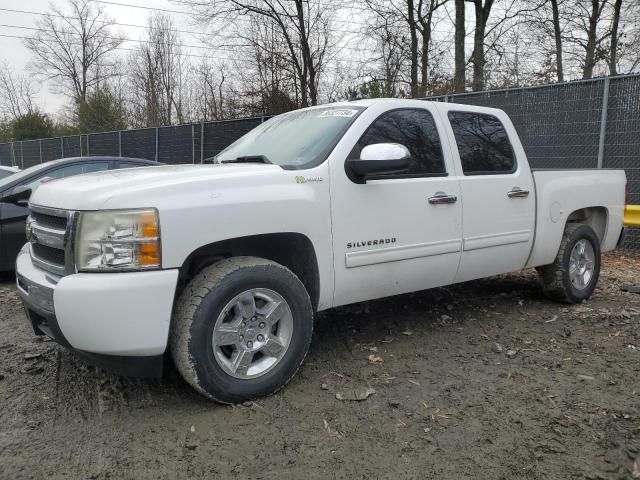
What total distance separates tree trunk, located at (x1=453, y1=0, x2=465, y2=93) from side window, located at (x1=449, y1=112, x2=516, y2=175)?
14920mm

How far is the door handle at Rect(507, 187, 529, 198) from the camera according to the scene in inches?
179

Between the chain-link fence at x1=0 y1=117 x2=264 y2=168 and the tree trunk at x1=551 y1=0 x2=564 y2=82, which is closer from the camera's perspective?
the chain-link fence at x1=0 y1=117 x2=264 y2=168

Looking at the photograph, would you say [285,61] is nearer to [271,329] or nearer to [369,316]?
[369,316]

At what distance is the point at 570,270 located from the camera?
207 inches

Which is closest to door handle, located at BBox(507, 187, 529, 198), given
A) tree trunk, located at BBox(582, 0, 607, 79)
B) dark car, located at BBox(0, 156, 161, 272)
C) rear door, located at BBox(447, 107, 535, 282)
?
rear door, located at BBox(447, 107, 535, 282)

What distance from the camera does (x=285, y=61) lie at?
69.2 ft

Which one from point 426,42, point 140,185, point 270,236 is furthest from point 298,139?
point 426,42

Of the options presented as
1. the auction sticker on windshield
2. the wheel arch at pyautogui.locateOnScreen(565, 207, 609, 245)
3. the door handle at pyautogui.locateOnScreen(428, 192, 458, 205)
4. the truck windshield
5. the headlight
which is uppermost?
the auction sticker on windshield

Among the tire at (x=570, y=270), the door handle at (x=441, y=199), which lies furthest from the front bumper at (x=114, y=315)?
the tire at (x=570, y=270)

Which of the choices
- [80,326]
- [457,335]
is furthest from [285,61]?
[80,326]

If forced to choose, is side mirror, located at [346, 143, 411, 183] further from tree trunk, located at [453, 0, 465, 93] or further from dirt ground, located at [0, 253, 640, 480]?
tree trunk, located at [453, 0, 465, 93]

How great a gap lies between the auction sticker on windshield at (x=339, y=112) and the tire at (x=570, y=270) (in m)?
2.64

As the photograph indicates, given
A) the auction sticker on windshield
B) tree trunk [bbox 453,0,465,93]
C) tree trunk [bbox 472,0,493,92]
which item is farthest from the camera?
tree trunk [bbox 472,0,493,92]

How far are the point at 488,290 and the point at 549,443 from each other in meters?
3.29
